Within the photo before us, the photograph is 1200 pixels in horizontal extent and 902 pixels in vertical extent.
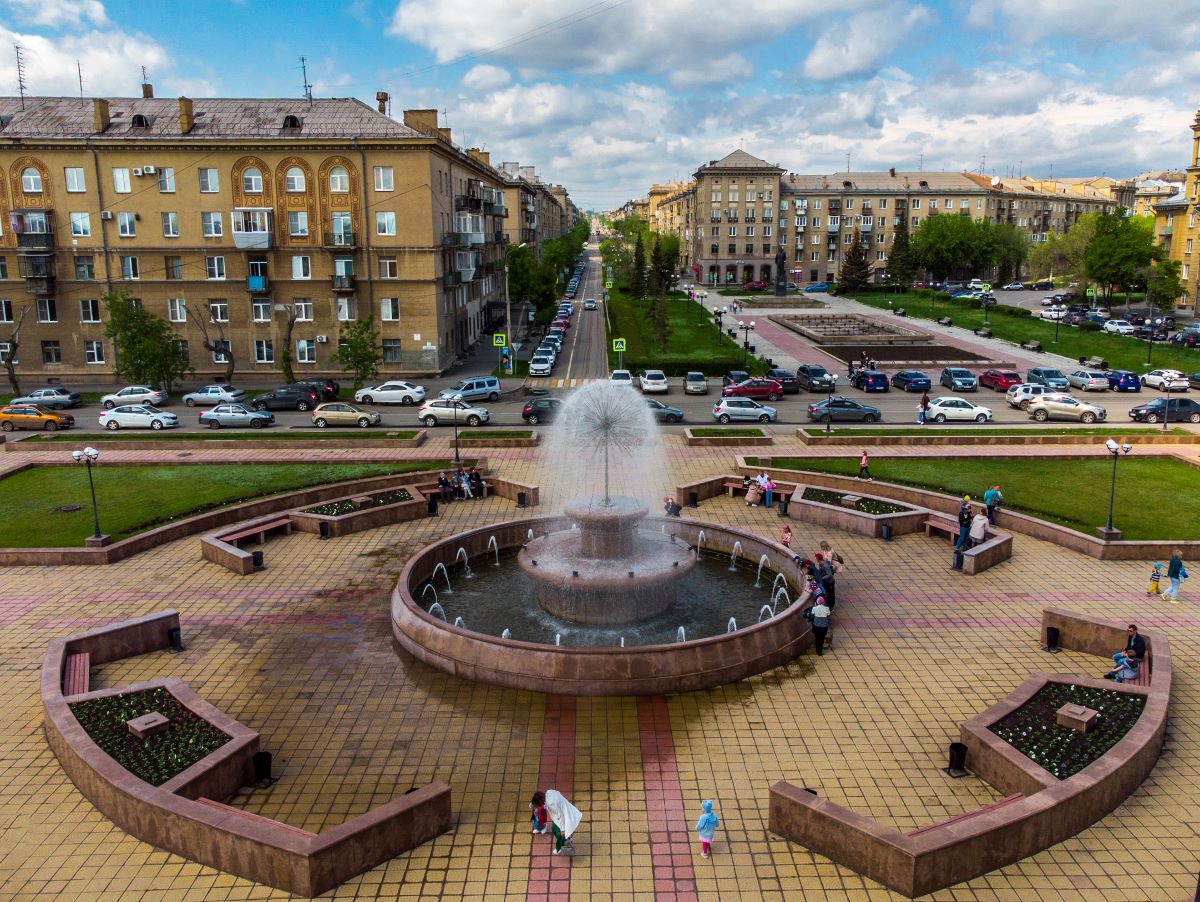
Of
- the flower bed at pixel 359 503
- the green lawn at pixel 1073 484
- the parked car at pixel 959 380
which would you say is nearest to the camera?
the green lawn at pixel 1073 484

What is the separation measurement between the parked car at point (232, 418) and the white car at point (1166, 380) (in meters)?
47.4

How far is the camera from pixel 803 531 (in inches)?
965

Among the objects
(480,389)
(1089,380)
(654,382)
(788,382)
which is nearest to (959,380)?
(1089,380)

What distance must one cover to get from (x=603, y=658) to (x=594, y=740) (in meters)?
1.58

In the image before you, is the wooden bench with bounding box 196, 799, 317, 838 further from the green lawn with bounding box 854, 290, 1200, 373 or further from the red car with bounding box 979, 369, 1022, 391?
the green lawn with bounding box 854, 290, 1200, 373

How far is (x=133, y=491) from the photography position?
2819 centimetres

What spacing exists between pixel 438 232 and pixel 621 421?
36.3m

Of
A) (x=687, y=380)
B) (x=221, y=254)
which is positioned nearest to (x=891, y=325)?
(x=687, y=380)

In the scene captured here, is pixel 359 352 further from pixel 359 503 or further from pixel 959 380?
pixel 959 380

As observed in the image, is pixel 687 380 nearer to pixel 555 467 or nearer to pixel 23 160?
pixel 555 467

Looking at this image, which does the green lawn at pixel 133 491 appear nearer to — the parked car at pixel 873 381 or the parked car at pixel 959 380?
the parked car at pixel 873 381

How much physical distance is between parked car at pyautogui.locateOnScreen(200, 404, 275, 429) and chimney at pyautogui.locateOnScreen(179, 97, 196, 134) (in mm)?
19269

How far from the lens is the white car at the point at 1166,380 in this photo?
48750 mm

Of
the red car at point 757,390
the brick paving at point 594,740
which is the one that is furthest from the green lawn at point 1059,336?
the brick paving at point 594,740
